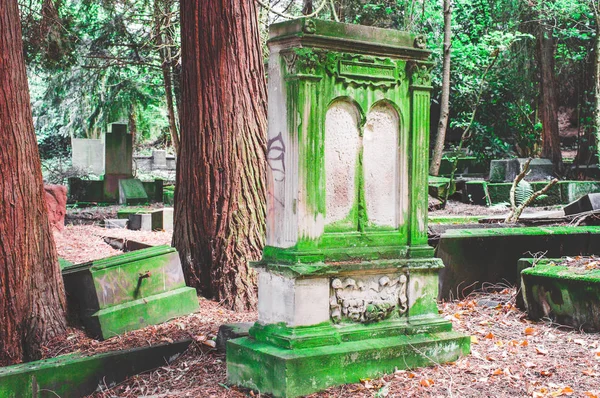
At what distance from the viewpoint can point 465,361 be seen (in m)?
4.77

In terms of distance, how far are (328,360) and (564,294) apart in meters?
2.50

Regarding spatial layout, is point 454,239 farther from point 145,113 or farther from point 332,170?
point 145,113

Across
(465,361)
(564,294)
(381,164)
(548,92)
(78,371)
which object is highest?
(548,92)

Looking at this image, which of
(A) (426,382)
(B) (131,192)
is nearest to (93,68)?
(B) (131,192)

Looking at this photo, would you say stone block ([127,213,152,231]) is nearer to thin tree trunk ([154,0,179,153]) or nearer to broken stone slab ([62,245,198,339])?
thin tree trunk ([154,0,179,153])

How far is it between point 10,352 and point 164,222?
7116 millimetres

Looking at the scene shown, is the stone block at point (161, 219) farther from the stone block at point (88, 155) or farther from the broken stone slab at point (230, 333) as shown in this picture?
the stone block at point (88, 155)

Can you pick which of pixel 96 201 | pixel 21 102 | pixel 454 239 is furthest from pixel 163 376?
pixel 96 201

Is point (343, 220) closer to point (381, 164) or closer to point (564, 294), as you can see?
point (381, 164)

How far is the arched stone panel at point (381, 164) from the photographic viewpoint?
4.74m

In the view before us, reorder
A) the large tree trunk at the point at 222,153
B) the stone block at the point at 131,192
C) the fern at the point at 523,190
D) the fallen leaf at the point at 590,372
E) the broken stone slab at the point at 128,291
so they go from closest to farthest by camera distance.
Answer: the fallen leaf at the point at 590,372
the broken stone slab at the point at 128,291
the large tree trunk at the point at 222,153
the fern at the point at 523,190
the stone block at the point at 131,192

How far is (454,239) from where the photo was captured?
6.82 m

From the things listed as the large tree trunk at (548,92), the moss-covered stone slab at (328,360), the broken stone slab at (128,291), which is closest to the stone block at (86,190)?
the broken stone slab at (128,291)

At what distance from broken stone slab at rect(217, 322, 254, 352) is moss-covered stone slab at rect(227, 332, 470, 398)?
1.70 feet
